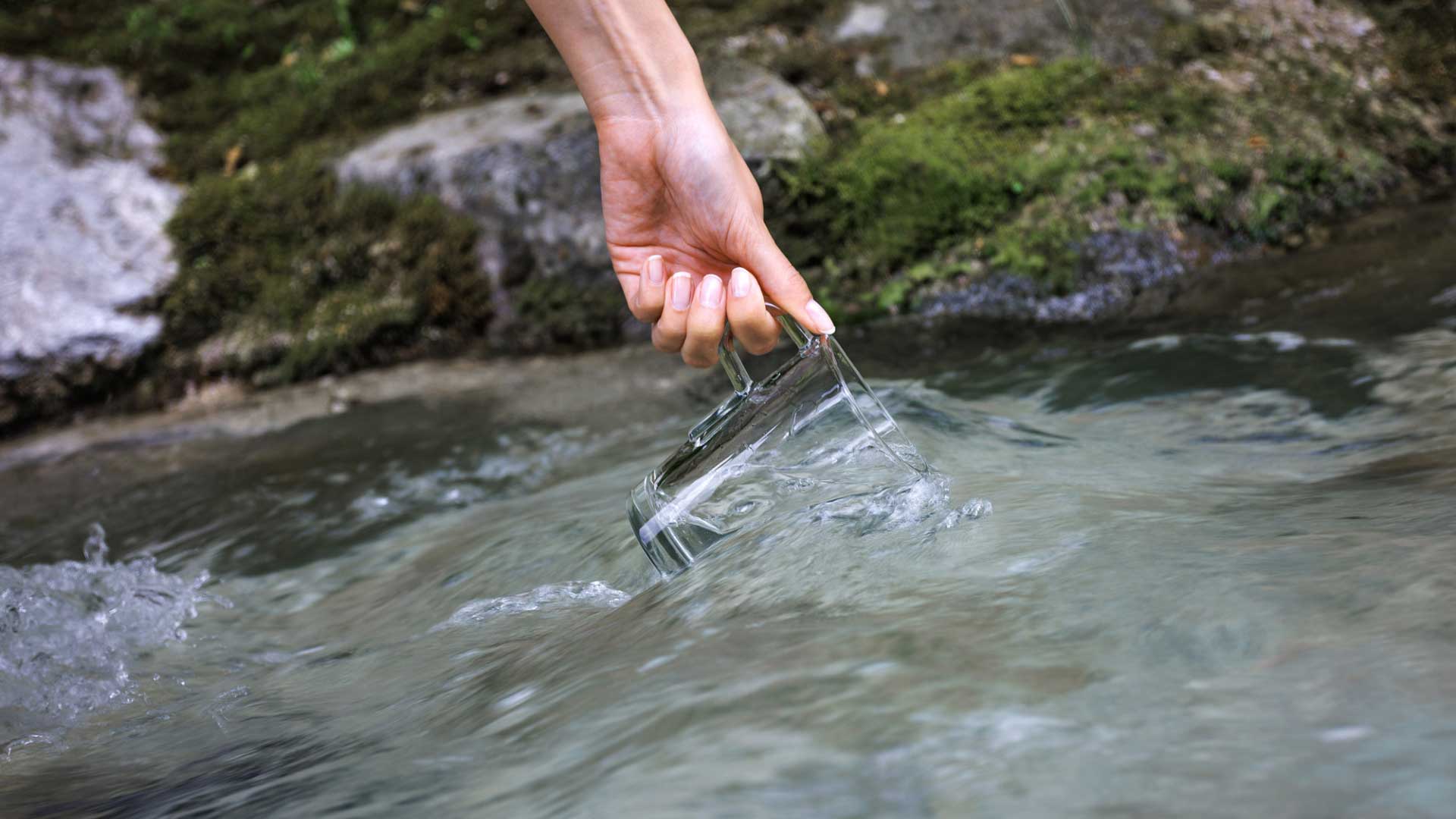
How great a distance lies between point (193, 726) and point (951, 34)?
6.06m

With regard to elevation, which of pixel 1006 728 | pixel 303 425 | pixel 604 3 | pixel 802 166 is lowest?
pixel 1006 728

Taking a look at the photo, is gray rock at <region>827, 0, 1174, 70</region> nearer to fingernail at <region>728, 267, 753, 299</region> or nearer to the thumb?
the thumb

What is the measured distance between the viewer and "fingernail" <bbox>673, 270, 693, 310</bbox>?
93.4 inches

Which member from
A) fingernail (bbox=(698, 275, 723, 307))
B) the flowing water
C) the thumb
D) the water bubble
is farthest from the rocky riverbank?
fingernail (bbox=(698, 275, 723, 307))

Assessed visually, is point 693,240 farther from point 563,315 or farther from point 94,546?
point 563,315

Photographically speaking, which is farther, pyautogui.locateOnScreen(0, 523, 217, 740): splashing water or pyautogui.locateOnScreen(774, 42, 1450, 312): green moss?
pyautogui.locateOnScreen(774, 42, 1450, 312): green moss

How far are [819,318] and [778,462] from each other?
0.32m

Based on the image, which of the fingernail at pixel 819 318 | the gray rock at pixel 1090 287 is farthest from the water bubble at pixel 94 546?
the gray rock at pixel 1090 287

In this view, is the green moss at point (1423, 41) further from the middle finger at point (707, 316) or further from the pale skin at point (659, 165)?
the middle finger at point (707, 316)

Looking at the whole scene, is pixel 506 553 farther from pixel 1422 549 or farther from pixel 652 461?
pixel 1422 549

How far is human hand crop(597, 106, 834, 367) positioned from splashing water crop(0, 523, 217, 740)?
153 centimetres

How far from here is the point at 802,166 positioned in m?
5.68

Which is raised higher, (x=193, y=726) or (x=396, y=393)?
(x=396, y=393)

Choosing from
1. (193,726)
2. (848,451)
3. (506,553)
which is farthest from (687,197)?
(193,726)
